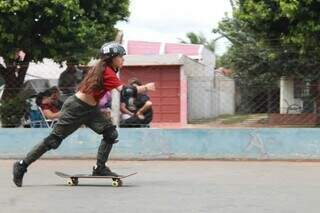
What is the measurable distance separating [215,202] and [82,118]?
7.12ft

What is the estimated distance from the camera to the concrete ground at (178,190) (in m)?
7.17

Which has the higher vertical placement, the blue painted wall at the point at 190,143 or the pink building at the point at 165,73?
the pink building at the point at 165,73

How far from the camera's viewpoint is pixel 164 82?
2370 centimetres

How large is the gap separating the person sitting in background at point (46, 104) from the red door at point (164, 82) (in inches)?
171

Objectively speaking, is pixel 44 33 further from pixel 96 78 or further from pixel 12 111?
pixel 96 78

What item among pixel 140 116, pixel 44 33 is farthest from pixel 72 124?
pixel 44 33

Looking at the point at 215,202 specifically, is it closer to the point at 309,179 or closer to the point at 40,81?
the point at 309,179

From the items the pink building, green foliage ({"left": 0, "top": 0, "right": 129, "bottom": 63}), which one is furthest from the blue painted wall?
the pink building

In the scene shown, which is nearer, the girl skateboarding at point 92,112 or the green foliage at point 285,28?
the girl skateboarding at point 92,112

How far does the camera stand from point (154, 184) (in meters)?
8.98

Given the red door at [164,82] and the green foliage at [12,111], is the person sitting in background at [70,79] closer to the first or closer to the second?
the green foliage at [12,111]

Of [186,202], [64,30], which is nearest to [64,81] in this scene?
[64,30]

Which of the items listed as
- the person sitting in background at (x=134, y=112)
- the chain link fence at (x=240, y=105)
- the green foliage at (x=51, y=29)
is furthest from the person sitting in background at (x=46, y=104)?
the person sitting in background at (x=134, y=112)

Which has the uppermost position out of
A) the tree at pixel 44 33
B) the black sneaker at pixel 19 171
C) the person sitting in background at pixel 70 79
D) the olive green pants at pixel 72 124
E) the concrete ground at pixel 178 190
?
the tree at pixel 44 33
